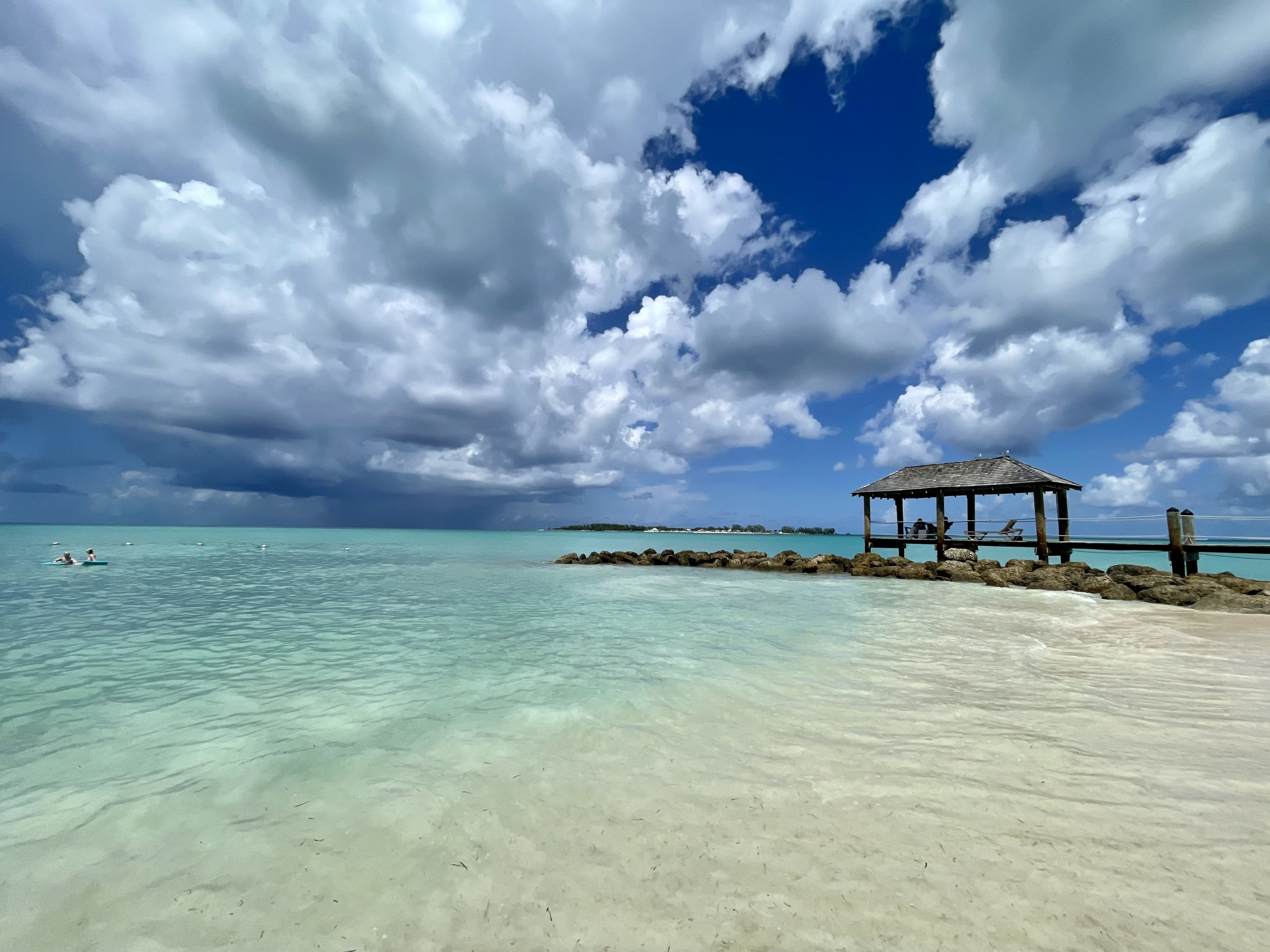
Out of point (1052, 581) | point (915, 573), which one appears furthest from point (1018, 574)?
point (915, 573)

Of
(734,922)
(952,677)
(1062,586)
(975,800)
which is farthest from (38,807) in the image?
(1062,586)

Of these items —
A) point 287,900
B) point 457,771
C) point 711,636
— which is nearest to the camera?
point 287,900

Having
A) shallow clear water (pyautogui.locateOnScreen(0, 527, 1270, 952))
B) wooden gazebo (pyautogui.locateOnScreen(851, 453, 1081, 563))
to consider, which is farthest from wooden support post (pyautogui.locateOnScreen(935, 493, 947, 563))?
shallow clear water (pyautogui.locateOnScreen(0, 527, 1270, 952))

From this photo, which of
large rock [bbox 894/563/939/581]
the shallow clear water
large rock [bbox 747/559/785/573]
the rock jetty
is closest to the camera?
the shallow clear water

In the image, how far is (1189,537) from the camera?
18.8 m

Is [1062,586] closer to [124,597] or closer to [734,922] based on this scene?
[734,922]

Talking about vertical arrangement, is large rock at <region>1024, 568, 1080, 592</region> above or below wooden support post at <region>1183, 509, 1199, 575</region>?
below

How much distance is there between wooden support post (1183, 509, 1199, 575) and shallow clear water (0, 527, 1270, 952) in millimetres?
12862

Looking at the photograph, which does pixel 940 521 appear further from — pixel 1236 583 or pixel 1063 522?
pixel 1236 583

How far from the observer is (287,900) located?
2.98 meters

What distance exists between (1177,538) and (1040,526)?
485cm

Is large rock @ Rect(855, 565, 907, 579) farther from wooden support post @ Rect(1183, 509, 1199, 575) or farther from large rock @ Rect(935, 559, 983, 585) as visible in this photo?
wooden support post @ Rect(1183, 509, 1199, 575)

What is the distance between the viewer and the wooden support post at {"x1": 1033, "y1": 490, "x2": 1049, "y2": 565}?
23.2 m

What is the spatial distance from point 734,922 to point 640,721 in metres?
3.13
